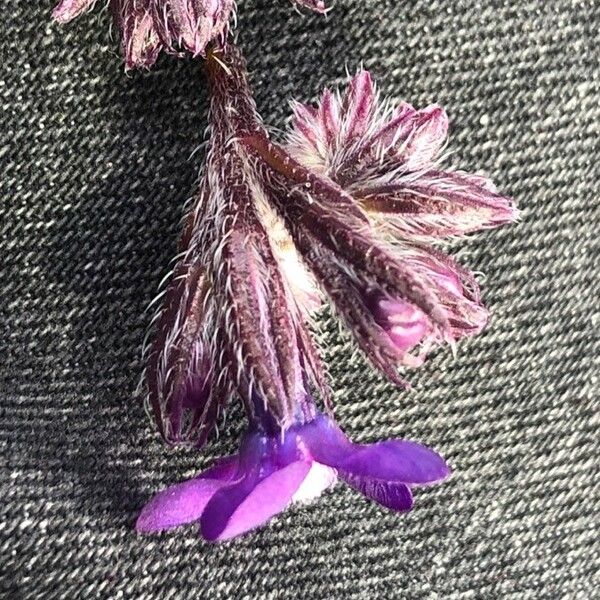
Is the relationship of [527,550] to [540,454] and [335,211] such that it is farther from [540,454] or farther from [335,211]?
[335,211]

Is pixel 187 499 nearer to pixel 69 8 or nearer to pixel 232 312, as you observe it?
pixel 232 312

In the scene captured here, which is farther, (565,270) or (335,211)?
(565,270)

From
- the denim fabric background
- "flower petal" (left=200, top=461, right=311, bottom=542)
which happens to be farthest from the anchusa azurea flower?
the denim fabric background

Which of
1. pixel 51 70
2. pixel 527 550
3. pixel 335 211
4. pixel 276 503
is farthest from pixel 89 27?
pixel 527 550

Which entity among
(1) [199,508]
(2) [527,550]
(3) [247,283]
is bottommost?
(2) [527,550]

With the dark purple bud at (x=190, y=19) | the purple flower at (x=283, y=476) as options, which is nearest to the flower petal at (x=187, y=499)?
the purple flower at (x=283, y=476)

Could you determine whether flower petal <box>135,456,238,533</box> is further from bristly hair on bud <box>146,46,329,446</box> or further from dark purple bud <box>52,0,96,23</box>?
dark purple bud <box>52,0,96,23</box>

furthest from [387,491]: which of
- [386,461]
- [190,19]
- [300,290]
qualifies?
[190,19]
